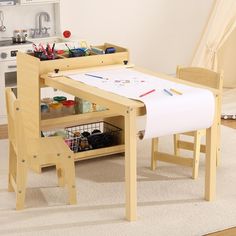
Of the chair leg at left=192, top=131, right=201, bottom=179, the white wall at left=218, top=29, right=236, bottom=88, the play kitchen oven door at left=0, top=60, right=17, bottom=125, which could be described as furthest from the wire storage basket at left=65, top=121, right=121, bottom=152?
the white wall at left=218, top=29, right=236, bottom=88

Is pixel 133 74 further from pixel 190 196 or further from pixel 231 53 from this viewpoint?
pixel 231 53

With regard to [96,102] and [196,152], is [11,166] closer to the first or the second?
[96,102]

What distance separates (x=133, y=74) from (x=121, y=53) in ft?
1.04

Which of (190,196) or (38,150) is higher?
(38,150)

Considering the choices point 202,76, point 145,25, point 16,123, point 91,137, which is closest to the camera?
point 16,123

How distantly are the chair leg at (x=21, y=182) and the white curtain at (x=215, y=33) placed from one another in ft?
9.46

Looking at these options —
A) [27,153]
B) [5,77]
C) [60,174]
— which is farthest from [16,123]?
[5,77]

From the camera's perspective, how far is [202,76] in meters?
4.36

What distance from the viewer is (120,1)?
21.6 ft

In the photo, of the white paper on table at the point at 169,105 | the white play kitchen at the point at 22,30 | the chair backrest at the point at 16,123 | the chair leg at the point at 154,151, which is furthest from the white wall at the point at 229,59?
the chair backrest at the point at 16,123

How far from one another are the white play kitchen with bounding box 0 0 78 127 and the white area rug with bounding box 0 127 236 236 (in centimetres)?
120

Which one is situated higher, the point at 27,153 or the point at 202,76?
the point at 202,76

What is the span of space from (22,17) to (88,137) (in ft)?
6.38

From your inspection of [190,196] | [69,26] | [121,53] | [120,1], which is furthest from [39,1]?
[190,196]
